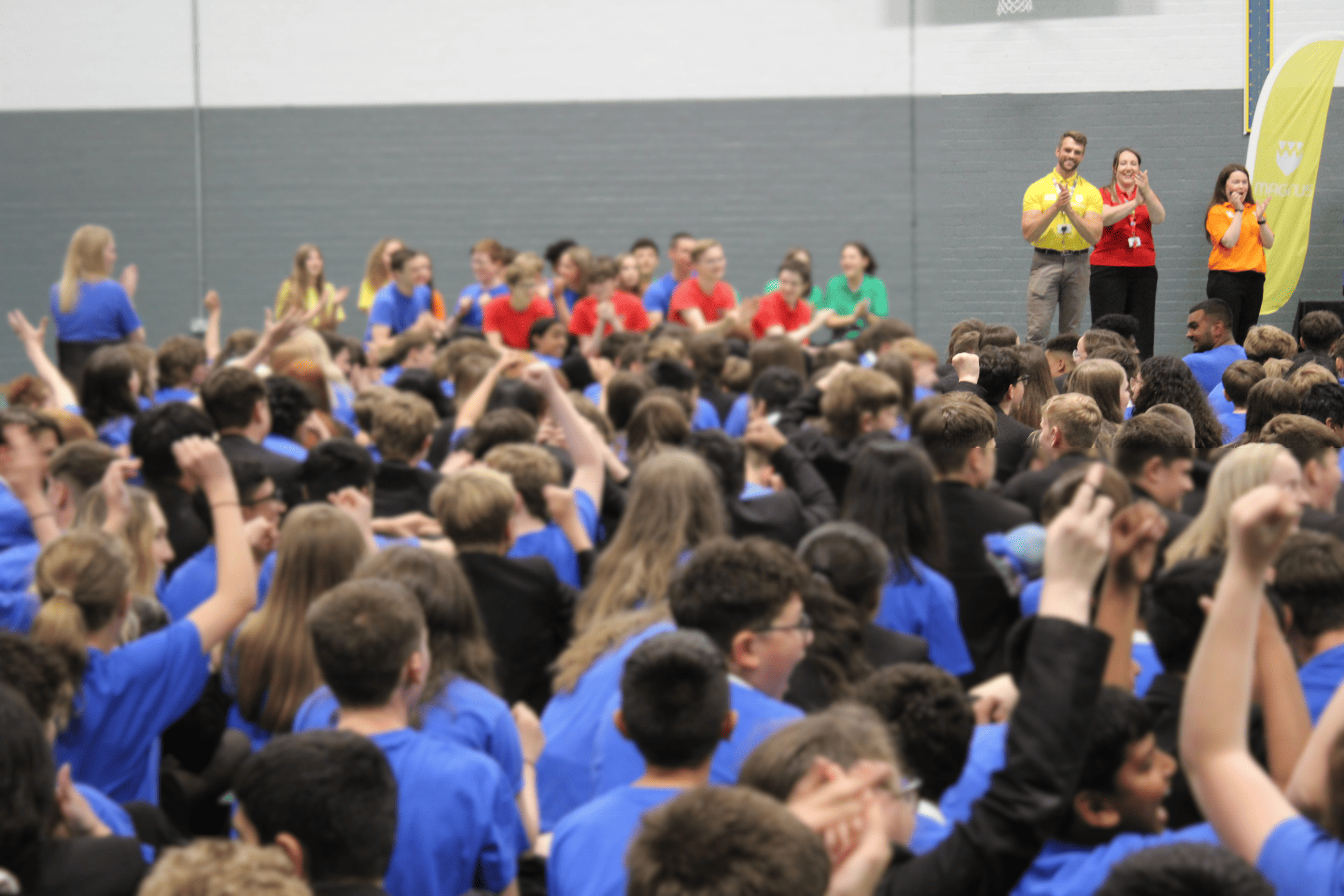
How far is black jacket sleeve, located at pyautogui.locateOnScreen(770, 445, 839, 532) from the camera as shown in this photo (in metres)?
3.96

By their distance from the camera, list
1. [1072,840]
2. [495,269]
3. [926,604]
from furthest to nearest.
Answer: [495,269]
[926,604]
[1072,840]

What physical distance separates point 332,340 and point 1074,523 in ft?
21.7

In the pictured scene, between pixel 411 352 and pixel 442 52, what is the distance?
19.2 ft

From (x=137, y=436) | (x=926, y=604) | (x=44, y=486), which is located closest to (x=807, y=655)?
(x=926, y=604)

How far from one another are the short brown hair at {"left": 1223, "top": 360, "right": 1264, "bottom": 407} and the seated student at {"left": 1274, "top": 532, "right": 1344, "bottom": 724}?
2838 millimetres

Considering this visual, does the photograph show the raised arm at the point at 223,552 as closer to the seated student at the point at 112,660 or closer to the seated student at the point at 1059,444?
the seated student at the point at 112,660

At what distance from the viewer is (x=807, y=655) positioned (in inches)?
107

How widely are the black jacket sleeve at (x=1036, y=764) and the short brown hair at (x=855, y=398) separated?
246 cm

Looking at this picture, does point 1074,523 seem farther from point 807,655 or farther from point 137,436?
point 137,436

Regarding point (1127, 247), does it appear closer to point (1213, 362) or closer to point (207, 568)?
point (1213, 362)

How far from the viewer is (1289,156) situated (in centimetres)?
326

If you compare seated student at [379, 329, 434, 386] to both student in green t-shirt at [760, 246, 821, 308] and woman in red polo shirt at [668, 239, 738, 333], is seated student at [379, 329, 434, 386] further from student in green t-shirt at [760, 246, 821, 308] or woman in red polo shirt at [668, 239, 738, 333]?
student in green t-shirt at [760, 246, 821, 308]

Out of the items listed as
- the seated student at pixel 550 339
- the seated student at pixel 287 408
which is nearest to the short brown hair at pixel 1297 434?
the seated student at pixel 287 408

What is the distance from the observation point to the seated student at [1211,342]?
13.1 feet
